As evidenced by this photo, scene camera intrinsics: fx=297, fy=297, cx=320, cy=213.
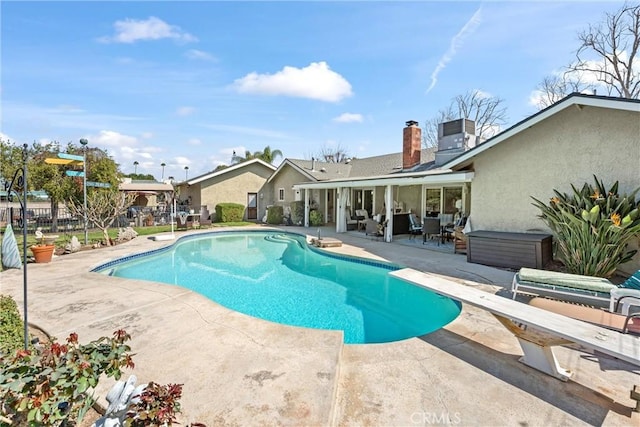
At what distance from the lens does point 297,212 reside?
22375 millimetres

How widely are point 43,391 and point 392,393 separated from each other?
323cm

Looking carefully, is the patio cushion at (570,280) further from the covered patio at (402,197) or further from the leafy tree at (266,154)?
the leafy tree at (266,154)

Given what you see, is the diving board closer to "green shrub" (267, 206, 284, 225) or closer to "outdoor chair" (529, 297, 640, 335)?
"outdoor chair" (529, 297, 640, 335)

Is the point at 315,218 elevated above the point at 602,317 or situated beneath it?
elevated above

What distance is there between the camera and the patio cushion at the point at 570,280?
5902 millimetres

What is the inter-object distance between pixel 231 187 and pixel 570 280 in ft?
77.1

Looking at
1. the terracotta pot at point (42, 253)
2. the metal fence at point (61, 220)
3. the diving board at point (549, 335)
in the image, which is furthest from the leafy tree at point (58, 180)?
the diving board at point (549, 335)

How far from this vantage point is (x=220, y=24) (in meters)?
11.7

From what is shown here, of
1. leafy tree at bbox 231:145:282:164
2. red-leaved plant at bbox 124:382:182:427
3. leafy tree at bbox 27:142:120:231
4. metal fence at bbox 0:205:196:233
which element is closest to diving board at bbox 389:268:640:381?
red-leaved plant at bbox 124:382:182:427

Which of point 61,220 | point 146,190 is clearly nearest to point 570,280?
point 146,190

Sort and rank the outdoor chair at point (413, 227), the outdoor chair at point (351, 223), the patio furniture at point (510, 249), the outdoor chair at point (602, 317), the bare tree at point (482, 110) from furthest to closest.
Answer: the bare tree at point (482, 110)
the outdoor chair at point (351, 223)
the outdoor chair at point (413, 227)
the patio furniture at point (510, 249)
the outdoor chair at point (602, 317)

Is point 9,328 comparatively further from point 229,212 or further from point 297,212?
point 229,212

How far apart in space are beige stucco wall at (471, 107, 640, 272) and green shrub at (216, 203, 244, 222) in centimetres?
1822

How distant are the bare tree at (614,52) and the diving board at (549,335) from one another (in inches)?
1138
